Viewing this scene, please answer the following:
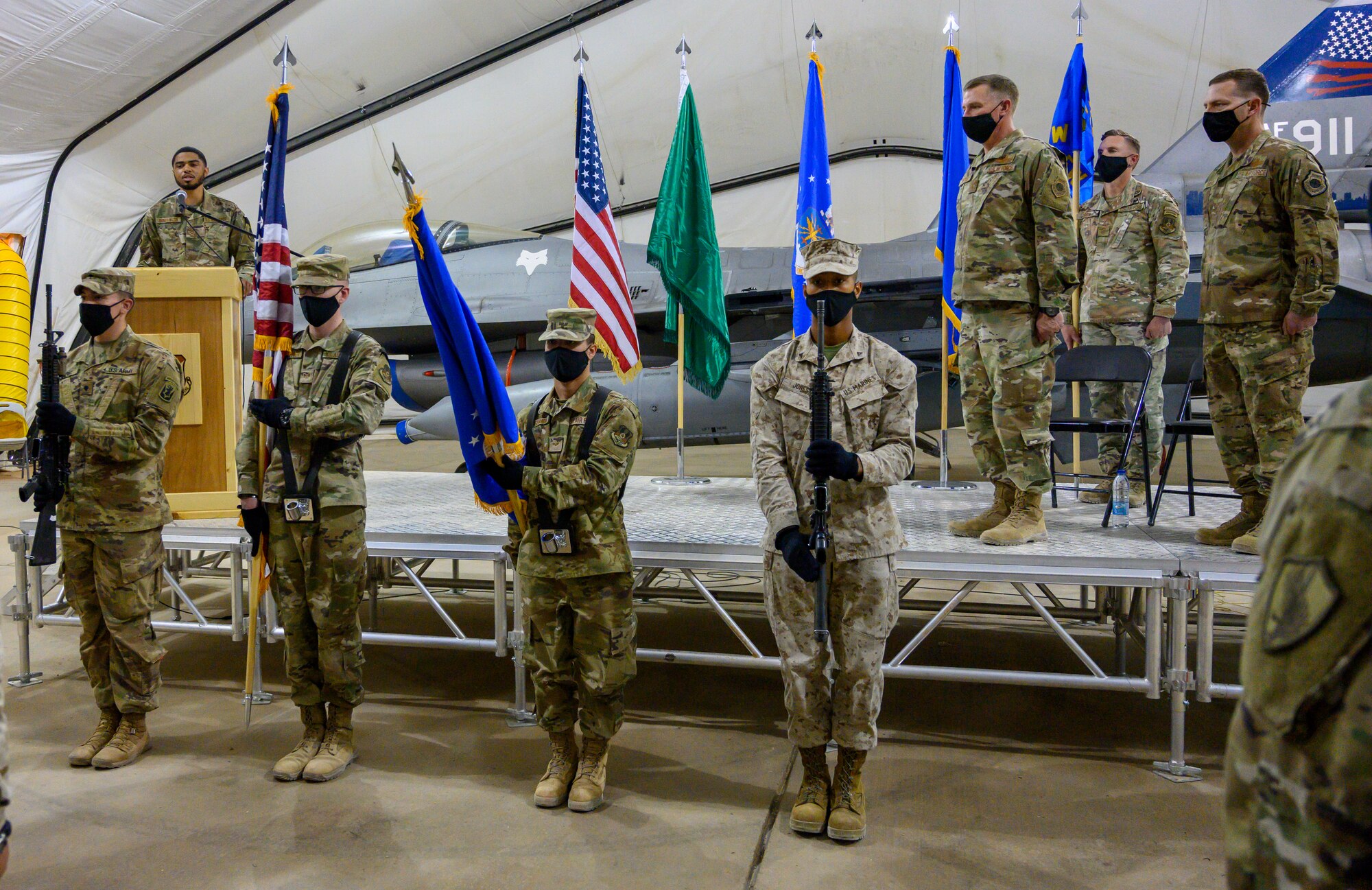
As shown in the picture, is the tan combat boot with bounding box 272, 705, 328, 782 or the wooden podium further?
the wooden podium

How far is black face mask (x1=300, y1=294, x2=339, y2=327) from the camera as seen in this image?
354 centimetres

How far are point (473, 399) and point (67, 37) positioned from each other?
13.3 metres

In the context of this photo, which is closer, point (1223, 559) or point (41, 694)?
point (1223, 559)

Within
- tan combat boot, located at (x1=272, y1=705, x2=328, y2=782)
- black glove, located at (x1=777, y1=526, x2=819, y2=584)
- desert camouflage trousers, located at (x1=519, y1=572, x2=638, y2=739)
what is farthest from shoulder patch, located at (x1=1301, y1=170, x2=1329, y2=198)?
tan combat boot, located at (x1=272, y1=705, x2=328, y2=782)

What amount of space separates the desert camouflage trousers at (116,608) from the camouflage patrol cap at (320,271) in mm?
1322

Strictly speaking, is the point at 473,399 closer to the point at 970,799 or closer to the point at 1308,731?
the point at 970,799

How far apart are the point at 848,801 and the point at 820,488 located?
1127mm

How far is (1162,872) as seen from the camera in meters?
2.85

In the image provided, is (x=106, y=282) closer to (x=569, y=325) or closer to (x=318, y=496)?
(x=318, y=496)

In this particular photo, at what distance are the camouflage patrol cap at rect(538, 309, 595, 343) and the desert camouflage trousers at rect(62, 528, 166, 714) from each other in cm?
202

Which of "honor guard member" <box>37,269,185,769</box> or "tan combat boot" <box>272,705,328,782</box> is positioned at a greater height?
"honor guard member" <box>37,269,185,769</box>

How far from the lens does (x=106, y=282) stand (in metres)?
3.71

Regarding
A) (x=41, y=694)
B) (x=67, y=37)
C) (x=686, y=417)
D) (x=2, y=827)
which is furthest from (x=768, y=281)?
(x=67, y=37)

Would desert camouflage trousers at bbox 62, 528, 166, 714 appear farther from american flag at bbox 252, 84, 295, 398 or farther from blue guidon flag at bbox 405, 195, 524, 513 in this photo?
blue guidon flag at bbox 405, 195, 524, 513
